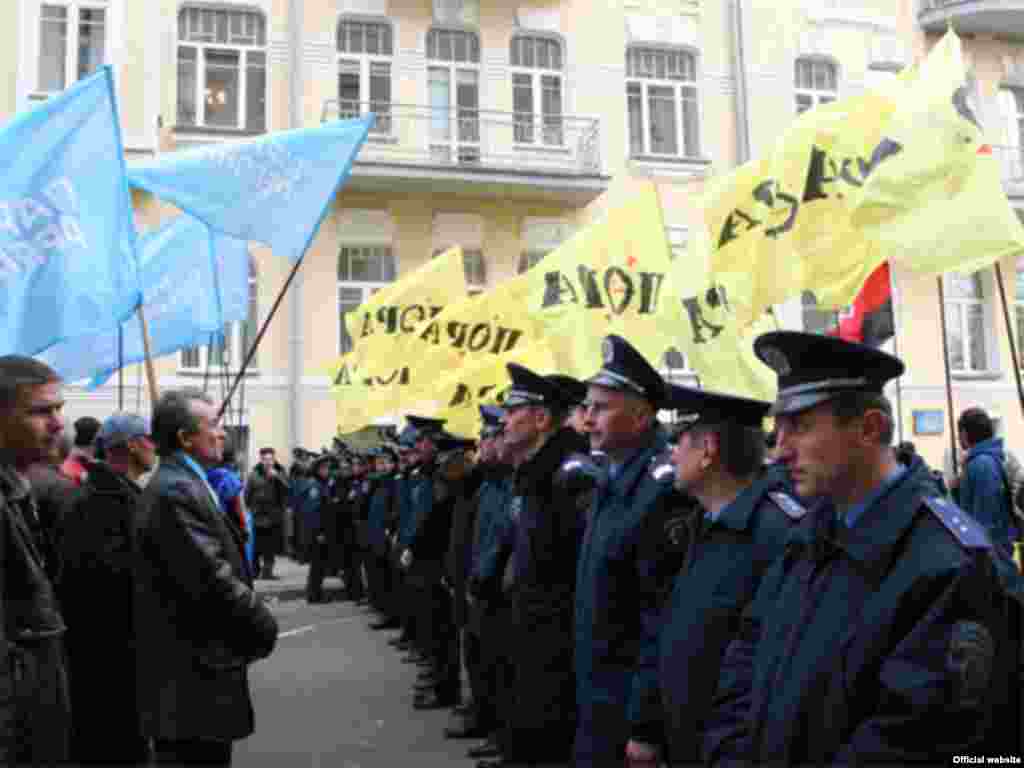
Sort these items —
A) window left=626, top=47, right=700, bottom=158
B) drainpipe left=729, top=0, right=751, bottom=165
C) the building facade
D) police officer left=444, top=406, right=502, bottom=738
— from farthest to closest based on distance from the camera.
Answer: drainpipe left=729, top=0, right=751, bottom=165, window left=626, top=47, right=700, bottom=158, the building facade, police officer left=444, top=406, right=502, bottom=738

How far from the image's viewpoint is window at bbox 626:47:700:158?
1989 cm

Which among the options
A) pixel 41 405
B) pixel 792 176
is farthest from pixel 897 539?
pixel 792 176

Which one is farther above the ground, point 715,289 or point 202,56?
point 202,56

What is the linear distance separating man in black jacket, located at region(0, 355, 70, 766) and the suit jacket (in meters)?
0.42

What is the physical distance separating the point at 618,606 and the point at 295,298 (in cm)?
1490

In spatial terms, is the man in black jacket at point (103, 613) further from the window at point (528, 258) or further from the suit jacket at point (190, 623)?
the window at point (528, 258)

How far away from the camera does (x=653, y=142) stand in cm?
2005

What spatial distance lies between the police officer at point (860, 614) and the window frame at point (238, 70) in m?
16.5

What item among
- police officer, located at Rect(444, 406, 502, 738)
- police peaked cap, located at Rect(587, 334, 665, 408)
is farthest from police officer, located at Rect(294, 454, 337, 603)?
police peaked cap, located at Rect(587, 334, 665, 408)

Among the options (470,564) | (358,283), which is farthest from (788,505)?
(358,283)

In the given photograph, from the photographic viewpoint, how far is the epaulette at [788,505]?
289 cm

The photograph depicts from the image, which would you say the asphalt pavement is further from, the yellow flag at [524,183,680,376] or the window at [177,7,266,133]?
the window at [177,7,266,133]

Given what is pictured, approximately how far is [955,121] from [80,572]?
16.2 feet

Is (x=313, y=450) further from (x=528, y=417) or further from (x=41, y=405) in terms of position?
(x=41, y=405)
